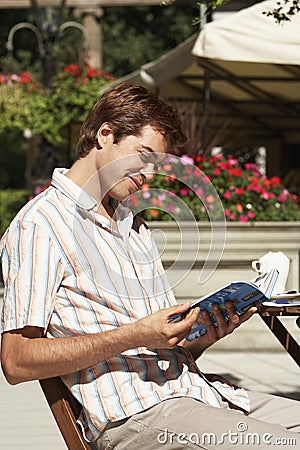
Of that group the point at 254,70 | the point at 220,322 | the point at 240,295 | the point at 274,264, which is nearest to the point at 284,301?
the point at 274,264

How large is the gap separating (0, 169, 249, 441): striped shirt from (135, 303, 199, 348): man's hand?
0.56 ft

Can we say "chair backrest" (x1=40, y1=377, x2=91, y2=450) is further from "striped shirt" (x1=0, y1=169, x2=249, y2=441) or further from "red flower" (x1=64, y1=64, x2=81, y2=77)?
"red flower" (x1=64, y1=64, x2=81, y2=77)

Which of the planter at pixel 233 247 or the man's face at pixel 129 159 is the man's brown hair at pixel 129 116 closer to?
the man's face at pixel 129 159

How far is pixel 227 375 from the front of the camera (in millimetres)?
6117

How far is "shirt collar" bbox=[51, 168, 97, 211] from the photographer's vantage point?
263cm

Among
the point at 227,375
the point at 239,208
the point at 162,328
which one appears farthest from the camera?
the point at 239,208

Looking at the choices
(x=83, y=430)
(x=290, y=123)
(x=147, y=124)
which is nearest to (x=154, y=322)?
(x=83, y=430)

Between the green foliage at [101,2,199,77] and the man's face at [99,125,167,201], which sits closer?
the man's face at [99,125,167,201]

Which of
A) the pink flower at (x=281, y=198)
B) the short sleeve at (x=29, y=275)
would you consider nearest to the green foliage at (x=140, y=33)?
the pink flower at (x=281, y=198)

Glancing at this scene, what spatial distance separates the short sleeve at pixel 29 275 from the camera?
2.40 metres

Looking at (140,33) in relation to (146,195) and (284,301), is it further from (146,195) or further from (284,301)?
(284,301)

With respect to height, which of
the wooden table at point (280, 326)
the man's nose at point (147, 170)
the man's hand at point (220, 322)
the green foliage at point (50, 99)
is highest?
the man's nose at point (147, 170)

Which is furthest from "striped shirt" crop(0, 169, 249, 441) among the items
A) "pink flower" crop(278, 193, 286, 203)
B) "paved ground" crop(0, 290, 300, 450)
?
"pink flower" crop(278, 193, 286, 203)

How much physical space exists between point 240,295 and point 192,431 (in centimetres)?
34
